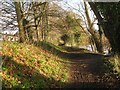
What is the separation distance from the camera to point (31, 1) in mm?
20016

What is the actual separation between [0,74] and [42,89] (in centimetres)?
167

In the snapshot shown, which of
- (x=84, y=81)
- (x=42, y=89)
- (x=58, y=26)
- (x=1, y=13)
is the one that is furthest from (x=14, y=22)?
(x=42, y=89)

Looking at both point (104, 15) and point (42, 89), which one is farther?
point (104, 15)

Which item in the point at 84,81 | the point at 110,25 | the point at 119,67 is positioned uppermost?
the point at 110,25

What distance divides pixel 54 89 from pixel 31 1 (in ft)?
40.7

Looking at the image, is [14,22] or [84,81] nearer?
[84,81]

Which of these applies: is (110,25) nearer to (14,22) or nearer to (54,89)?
(54,89)

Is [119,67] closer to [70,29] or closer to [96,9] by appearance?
[96,9]

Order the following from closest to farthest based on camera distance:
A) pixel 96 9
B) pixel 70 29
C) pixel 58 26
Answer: pixel 96 9 < pixel 58 26 < pixel 70 29

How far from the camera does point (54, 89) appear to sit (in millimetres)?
8922

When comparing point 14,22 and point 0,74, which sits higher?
point 14,22

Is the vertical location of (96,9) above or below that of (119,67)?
above


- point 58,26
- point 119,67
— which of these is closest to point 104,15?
point 119,67

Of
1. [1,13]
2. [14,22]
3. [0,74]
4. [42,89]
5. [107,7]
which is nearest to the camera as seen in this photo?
[0,74]
